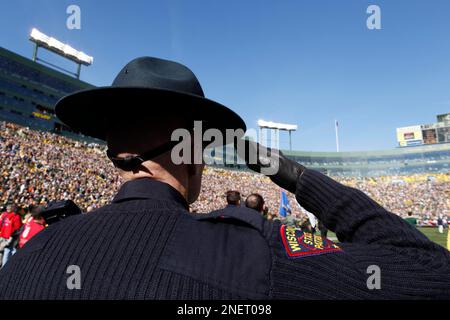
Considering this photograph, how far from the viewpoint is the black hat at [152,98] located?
1363 mm

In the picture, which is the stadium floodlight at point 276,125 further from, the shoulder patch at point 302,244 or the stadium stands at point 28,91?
the shoulder patch at point 302,244

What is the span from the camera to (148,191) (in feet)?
4.01

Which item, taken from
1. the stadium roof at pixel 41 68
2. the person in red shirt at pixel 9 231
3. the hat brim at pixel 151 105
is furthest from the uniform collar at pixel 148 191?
the stadium roof at pixel 41 68

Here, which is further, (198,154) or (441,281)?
(198,154)

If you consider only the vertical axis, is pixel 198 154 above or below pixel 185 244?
above

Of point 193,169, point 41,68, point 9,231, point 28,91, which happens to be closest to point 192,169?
point 193,169

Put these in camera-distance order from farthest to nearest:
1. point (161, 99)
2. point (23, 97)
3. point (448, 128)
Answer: point (448, 128) → point (23, 97) → point (161, 99)

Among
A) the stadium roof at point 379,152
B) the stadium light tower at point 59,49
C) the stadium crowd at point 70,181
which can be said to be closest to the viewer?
the stadium crowd at point 70,181

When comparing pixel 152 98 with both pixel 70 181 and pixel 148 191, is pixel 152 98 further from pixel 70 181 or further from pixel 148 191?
pixel 70 181

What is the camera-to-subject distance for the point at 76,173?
97.1 ft

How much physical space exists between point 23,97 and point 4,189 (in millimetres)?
39242

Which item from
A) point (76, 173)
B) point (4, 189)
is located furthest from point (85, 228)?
point (76, 173)

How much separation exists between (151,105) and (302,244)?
34.4 inches
